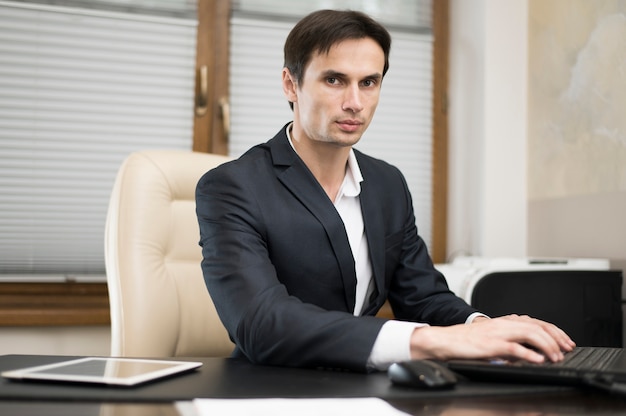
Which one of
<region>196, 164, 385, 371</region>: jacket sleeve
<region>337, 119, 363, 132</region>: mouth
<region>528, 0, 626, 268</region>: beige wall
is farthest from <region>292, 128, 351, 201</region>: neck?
<region>528, 0, 626, 268</region>: beige wall

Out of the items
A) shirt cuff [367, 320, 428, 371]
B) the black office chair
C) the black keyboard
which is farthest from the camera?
the black office chair

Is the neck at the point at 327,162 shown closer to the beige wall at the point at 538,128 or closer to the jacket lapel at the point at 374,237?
the jacket lapel at the point at 374,237

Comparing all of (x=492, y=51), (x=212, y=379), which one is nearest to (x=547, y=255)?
(x=492, y=51)

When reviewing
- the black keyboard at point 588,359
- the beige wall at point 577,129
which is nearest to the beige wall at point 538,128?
the beige wall at point 577,129

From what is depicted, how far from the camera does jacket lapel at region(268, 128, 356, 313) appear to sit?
1.45 m

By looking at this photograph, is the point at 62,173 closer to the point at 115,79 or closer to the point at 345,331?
the point at 115,79

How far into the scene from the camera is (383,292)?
5.19 ft

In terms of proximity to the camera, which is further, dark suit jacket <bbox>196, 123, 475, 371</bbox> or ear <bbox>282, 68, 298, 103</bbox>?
ear <bbox>282, 68, 298, 103</bbox>

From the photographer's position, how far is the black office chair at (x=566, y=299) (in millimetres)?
2062

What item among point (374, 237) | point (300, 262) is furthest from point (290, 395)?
point (374, 237)

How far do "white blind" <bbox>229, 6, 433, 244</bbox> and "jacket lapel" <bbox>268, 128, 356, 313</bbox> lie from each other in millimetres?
1285

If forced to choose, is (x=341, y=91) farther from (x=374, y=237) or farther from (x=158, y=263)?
(x=158, y=263)

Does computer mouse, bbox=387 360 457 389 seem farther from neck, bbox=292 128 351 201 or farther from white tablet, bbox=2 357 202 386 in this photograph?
neck, bbox=292 128 351 201

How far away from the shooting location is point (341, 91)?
1.55m
